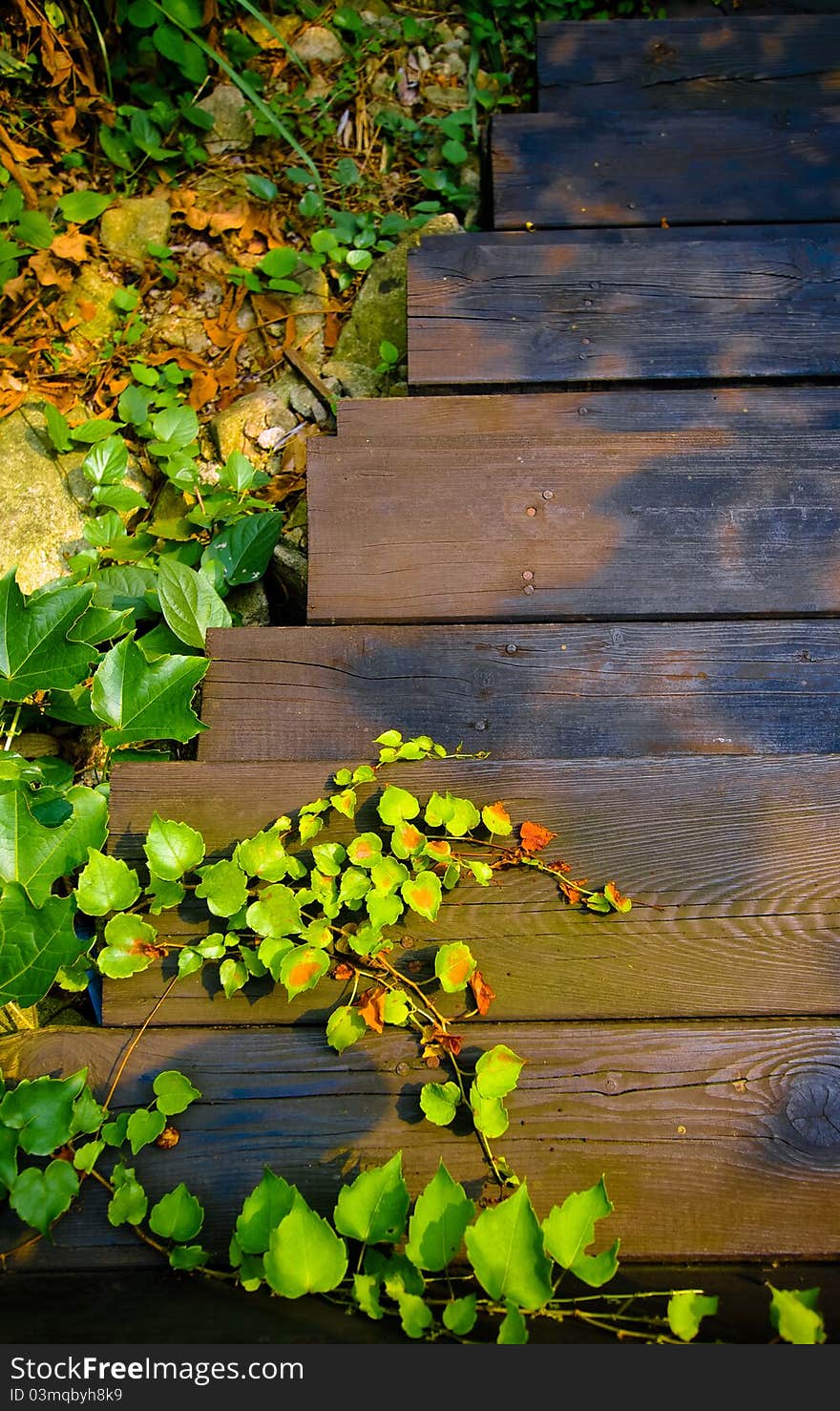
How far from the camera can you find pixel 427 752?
1.41 metres

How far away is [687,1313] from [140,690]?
3.52 feet

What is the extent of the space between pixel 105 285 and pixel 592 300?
134cm

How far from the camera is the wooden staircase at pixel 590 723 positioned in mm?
1120

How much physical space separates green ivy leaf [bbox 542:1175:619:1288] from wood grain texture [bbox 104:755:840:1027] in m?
0.28

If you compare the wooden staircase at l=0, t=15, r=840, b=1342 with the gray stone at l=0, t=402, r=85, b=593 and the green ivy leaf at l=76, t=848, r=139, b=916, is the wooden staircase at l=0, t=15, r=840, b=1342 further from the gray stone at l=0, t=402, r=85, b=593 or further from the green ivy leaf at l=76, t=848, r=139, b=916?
the gray stone at l=0, t=402, r=85, b=593

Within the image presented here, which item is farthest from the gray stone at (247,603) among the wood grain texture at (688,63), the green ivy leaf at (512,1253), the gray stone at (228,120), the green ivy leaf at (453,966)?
the wood grain texture at (688,63)

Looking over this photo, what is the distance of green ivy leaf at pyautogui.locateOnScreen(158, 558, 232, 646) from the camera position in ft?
5.38


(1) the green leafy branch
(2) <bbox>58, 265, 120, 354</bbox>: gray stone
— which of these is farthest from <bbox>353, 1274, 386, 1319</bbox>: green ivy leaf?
(2) <bbox>58, 265, 120, 354</bbox>: gray stone

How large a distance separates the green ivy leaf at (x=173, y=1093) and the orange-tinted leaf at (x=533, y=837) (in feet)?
1.71

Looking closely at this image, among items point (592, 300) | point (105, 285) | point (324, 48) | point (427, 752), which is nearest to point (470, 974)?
point (427, 752)

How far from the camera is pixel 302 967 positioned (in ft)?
3.89

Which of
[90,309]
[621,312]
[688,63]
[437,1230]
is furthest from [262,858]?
[688,63]

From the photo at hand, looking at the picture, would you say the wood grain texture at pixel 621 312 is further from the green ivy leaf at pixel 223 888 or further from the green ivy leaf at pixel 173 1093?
the green ivy leaf at pixel 173 1093

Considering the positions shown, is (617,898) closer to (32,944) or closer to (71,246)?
(32,944)
